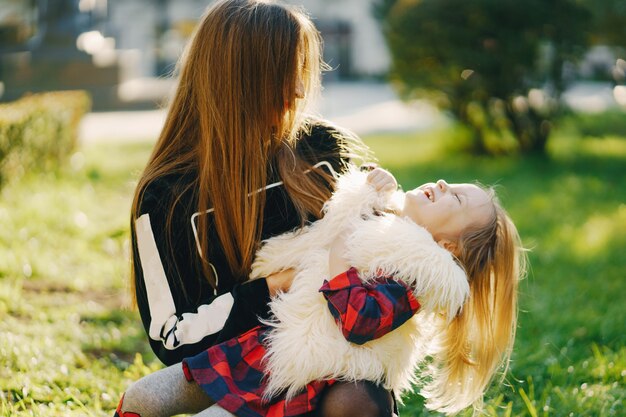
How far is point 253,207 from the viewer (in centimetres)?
263

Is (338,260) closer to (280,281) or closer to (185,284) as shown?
(280,281)

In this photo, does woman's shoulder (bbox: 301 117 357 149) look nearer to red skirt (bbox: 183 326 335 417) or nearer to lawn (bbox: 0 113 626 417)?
red skirt (bbox: 183 326 335 417)

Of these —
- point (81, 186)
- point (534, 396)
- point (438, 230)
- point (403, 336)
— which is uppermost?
point (438, 230)

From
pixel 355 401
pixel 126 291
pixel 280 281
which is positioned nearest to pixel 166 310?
pixel 280 281

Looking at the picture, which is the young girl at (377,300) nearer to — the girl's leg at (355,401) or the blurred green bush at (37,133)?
the girl's leg at (355,401)

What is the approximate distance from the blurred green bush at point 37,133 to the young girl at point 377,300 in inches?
210

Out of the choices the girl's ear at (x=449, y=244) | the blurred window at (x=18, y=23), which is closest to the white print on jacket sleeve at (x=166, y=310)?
the girl's ear at (x=449, y=244)

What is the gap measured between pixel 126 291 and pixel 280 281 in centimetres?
176

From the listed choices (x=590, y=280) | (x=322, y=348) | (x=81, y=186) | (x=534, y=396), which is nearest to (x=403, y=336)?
(x=322, y=348)

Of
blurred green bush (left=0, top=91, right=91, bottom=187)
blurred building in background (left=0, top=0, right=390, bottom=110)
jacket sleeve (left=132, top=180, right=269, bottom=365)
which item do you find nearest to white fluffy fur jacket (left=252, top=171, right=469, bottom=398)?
jacket sleeve (left=132, top=180, right=269, bottom=365)

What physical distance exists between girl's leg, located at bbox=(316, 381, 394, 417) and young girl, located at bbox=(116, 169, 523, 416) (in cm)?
3

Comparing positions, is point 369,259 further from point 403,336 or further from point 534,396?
point 534,396

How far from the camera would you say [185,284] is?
8.75 ft

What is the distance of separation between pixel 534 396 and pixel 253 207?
1.73 meters
